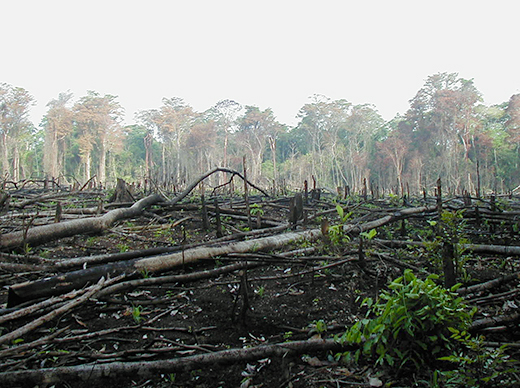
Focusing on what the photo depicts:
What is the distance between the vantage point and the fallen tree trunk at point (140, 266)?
3023 millimetres

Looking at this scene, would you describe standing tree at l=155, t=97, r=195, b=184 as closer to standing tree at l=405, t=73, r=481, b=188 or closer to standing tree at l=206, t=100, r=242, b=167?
standing tree at l=206, t=100, r=242, b=167

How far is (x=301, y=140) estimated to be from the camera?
56750mm

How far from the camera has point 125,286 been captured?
3.30m

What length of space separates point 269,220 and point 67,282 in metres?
3.92

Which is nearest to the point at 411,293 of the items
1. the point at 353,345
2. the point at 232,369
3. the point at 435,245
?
the point at 353,345

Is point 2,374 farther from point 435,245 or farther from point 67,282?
point 435,245

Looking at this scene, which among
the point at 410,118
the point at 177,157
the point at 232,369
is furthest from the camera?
the point at 177,157

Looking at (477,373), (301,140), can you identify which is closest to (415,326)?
(477,373)

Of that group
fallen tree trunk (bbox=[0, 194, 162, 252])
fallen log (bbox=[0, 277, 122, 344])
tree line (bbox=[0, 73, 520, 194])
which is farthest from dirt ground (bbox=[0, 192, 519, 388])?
tree line (bbox=[0, 73, 520, 194])

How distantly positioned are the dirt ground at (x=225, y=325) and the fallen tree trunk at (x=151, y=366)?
5 centimetres

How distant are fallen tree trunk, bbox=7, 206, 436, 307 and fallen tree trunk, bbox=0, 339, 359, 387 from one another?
3.73 ft

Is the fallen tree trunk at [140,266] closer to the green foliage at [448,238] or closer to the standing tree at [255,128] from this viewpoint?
the green foliage at [448,238]

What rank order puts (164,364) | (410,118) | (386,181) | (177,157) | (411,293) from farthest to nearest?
1. (177,157)
2. (386,181)
3. (410,118)
4. (164,364)
5. (411,293)

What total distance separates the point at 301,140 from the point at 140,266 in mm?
54487
